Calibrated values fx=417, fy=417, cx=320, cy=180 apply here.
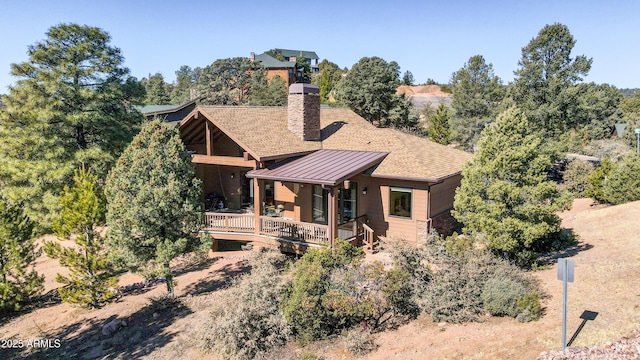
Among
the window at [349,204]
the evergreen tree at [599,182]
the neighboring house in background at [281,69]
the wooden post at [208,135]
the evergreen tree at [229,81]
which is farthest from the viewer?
the neighboring house in background at [281,69]

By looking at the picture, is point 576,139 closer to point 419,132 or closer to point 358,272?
point 419,132

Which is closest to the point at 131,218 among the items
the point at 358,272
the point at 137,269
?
the point at 137,269

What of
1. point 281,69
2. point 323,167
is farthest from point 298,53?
point 323,167

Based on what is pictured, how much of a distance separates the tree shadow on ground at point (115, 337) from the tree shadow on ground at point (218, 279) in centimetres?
103

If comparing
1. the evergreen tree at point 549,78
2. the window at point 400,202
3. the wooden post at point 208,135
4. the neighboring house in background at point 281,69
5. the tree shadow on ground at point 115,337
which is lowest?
the tree shadow on ground at point 115,337

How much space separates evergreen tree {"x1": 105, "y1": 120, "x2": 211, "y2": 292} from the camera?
519 inches

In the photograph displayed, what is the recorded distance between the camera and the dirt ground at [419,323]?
9.05 metres

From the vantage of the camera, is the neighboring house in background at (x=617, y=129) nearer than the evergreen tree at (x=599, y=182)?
No

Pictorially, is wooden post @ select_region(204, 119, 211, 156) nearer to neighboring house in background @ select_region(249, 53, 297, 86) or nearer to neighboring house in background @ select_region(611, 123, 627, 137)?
neighboring house in background @ select_region(611, 123, 627, 137)

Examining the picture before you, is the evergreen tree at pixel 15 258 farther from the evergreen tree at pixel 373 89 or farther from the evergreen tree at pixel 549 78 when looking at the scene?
the evergreen tree at pixel 373 89

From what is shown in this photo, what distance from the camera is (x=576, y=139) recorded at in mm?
39000

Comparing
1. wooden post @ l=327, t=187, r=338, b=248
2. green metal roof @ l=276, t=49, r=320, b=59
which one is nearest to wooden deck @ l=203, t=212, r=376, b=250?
wooden post @ l=327, t=187, r=338, b=248

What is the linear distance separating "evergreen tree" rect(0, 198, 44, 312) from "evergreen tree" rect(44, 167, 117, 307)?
198cm

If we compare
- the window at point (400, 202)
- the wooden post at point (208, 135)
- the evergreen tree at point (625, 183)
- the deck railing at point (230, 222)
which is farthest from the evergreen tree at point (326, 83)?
the deck railing at point (230, 222)
